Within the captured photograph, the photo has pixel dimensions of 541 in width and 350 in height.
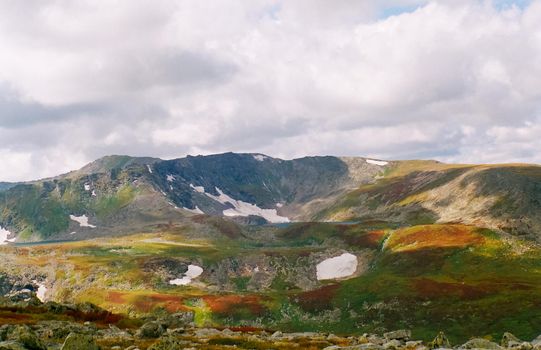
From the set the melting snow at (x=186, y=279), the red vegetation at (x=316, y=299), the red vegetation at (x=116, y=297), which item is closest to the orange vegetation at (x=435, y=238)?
the red vegetation at (x=316, y=299)

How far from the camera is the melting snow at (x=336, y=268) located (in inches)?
7298

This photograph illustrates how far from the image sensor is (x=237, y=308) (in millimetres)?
124062

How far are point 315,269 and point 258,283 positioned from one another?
83.4 feet

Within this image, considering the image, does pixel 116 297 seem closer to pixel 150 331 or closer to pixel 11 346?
pixel 150 331

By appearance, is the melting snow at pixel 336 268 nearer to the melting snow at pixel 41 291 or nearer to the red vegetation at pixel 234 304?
the red vegetation at pixel 234 304

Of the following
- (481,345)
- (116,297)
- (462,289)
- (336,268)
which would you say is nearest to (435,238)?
(336,268)

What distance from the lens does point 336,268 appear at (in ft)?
625

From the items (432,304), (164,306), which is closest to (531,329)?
(432,304)

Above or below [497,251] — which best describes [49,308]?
above

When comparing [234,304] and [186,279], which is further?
[186,279]

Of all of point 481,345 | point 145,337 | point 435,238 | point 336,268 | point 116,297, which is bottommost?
point 336,268

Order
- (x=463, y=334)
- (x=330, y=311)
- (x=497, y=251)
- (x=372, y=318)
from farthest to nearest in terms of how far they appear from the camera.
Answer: (x=497, y=251), (x=330, y=311), (x=372, y=318), (x=463, y=334)

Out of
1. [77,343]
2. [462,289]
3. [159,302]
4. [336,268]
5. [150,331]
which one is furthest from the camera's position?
[336,268]

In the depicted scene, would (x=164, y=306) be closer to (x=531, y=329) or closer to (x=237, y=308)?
(x=237, y=308)
